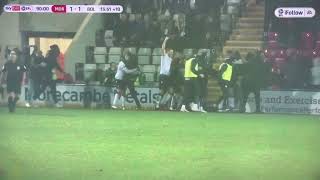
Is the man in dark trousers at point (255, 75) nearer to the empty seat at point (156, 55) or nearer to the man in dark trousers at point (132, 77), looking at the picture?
the empty seat at point (156, 55)

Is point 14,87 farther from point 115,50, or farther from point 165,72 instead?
point 165,72

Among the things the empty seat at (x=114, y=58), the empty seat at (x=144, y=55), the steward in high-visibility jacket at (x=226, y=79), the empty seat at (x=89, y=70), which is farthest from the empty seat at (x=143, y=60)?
the steward in high-visibility jacket at (x=226, y=79)

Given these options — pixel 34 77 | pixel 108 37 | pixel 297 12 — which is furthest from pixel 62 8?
pixel 297 12

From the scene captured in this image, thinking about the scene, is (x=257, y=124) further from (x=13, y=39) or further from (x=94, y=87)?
(x=13, y=39)

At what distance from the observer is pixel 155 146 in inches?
99.0

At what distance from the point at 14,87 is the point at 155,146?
76 cm

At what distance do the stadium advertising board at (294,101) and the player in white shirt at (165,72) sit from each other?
0.47m

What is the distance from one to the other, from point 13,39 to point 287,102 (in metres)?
1.34

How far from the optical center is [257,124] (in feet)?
8.11

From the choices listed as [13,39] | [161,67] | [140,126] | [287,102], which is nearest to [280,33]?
[287,102]

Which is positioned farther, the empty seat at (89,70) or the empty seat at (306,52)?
the empty seat at (89,70)

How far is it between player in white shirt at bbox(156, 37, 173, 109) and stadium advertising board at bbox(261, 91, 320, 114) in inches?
18.6

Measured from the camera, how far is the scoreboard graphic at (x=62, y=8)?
8.23ft

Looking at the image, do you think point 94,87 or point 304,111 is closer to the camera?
point 304,111
